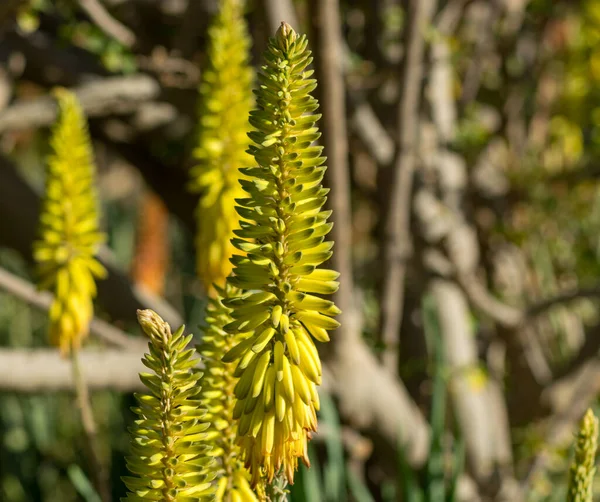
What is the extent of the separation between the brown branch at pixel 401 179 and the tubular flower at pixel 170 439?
1205 mm

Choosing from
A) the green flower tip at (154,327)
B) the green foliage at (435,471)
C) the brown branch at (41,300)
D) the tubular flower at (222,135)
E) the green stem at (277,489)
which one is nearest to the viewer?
the green flower tip at (154,327)

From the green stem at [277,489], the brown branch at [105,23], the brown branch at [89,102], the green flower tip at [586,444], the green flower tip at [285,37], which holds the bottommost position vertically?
the green stem at [277,489]

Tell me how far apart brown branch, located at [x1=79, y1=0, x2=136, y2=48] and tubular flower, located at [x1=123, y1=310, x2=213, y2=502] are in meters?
1.36

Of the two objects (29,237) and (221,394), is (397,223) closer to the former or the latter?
(29,237)

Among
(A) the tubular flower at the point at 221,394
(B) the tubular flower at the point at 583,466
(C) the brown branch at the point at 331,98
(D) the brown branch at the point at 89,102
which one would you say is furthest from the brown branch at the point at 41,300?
(B) the tubular flower at the point at 583,466

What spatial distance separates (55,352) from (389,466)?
94 cm

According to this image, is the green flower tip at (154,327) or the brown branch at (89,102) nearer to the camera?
the green flower tip at (154,327)

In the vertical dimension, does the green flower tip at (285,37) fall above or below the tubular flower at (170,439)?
above

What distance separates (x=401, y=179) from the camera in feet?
6.42

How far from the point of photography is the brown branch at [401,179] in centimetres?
187

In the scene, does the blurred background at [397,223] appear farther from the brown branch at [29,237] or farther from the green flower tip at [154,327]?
the green flower tip at [154,327]

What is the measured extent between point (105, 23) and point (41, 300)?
26.4 inches

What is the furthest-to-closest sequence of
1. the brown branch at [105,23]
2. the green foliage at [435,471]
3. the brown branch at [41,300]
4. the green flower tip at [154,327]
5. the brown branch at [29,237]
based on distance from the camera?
the brown branch at [29,237] < the brown branch at [105,23] < the brown branch at [41,300] < the green foliage at [435,471] < the green flower tip at [154,327]

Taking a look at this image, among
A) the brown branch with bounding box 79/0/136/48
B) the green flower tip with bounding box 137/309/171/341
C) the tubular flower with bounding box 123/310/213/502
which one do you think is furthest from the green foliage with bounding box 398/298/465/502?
the brown branch with bounding box 79/0/136/48
